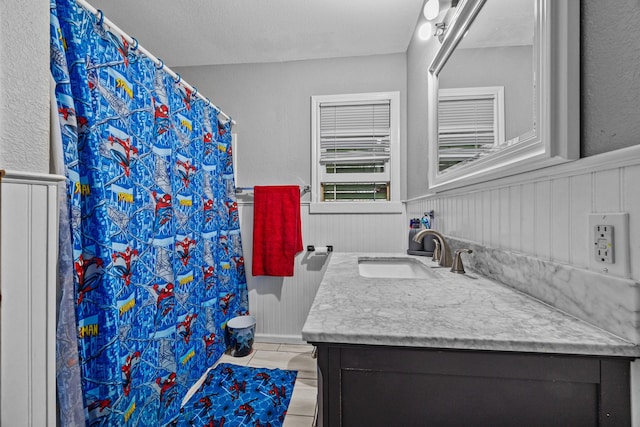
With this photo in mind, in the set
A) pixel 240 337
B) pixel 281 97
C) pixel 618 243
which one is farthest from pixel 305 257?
pixel 618 243

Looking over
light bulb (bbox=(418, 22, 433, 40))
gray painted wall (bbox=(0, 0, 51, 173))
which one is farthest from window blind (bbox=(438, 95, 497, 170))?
gray painted wall (bbox=(0, 0, 51, 173))

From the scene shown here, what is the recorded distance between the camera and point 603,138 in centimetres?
55

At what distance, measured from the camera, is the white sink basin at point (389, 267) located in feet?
4.87

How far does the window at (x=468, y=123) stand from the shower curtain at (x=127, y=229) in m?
1.40

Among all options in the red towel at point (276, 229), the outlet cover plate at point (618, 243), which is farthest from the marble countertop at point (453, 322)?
the red towel at point (276, 229)

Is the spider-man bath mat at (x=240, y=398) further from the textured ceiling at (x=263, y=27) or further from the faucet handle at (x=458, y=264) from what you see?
the textured ceiling at (x=263, y=27)

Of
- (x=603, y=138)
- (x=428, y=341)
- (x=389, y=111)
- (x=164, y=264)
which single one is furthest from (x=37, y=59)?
(x=389, y=111)

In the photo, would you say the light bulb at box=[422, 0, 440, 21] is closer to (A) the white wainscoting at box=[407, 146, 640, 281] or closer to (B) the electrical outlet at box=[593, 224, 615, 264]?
(A) the white wainscoting at box=[407, 146, 640, 281]

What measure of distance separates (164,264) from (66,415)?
2.11ft

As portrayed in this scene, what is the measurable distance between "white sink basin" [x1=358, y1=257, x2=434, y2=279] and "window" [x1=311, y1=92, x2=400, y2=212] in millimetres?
698

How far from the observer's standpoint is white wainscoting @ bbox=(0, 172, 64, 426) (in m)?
0.69

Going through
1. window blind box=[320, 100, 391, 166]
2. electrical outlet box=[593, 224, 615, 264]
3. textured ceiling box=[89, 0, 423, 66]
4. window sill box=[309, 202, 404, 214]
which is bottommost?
electrical outlet box=[593, 224, 615, 264]

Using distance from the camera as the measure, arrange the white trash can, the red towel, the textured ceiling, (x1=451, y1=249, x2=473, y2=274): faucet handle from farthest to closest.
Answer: the red towel, the white trash can, the textured ceiling, (x1=451, y1=249, x2=473, y2=274): faucet handle

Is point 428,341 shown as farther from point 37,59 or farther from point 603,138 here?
point 37,59
